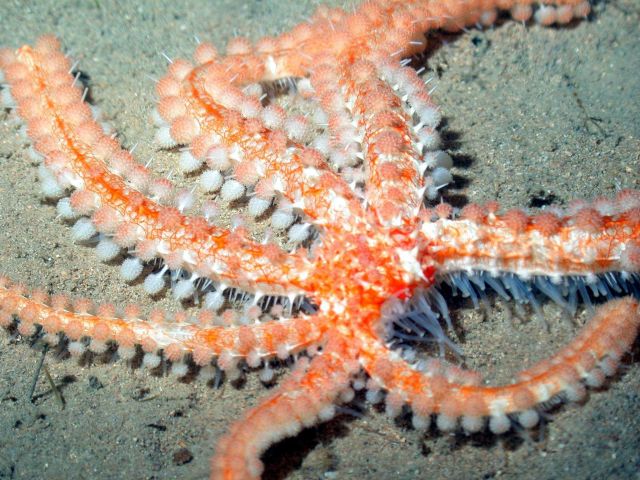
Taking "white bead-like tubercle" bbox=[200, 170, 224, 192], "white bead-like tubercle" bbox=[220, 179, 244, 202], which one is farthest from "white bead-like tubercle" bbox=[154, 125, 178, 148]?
"white bead-like tubercle" bbox=[220, 179, 244, 202]

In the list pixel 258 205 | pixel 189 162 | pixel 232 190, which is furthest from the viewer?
pixel 189 162

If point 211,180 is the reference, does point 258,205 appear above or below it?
below

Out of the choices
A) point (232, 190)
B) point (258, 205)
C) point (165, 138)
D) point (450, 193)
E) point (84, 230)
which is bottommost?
point (84, 230)

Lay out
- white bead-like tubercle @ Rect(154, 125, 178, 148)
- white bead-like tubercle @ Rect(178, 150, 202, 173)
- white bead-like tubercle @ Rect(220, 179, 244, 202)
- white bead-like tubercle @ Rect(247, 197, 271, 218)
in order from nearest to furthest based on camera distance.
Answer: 1. white bead-like tubercle @ Rect(247, 197, 271, 218)
2. white bead-like tubercle @ Rect(220, 179, 244, 202)
3. white bead-like tubercle @ Rect(178, 150, 202, 173)
4. white bead-like tubercle @ Rect(154, 125, 178, 148)

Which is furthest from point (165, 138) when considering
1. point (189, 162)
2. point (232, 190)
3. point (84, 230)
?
point (84, 230)

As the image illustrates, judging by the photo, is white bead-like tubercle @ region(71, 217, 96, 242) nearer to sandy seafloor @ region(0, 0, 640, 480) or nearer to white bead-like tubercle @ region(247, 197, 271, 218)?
sandy seafloor @ region(0, 0, 640, 480)

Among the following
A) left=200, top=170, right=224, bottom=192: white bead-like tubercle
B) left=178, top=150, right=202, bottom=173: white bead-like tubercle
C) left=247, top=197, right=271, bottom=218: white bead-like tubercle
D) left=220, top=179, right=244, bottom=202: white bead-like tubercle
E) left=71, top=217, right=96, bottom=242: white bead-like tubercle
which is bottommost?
left=71, top=217, right=96, bottom=242: white bead-like tubercle

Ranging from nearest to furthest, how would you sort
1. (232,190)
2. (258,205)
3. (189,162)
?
(258,205) < (232,190) < (189,162)

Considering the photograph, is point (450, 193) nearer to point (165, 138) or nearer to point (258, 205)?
point (258, 205)

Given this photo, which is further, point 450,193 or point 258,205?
point 450,193
